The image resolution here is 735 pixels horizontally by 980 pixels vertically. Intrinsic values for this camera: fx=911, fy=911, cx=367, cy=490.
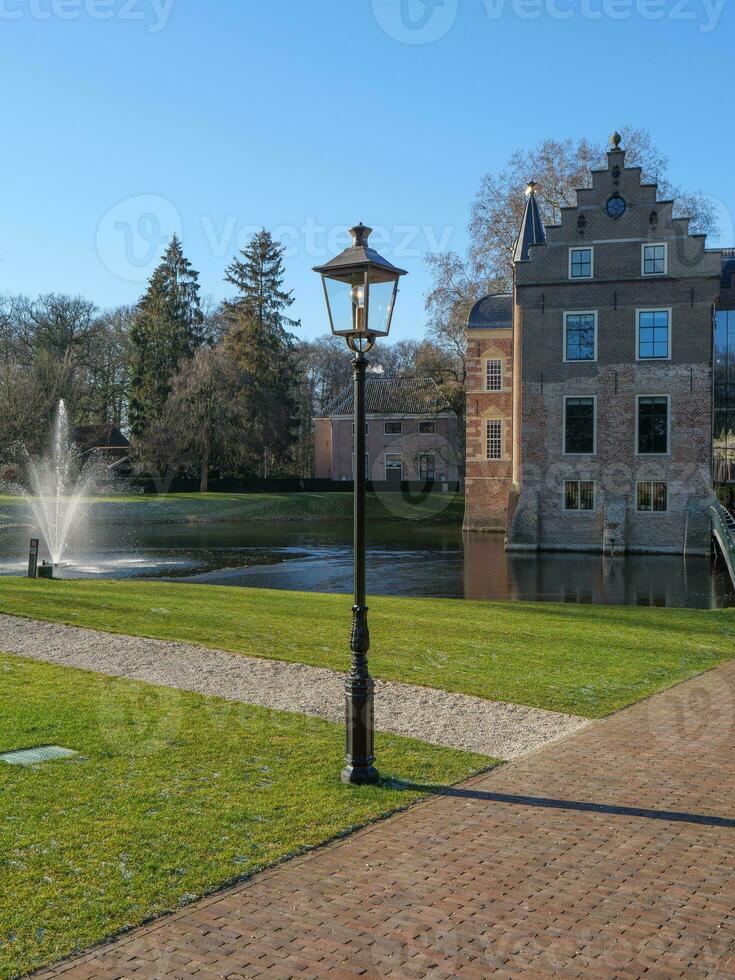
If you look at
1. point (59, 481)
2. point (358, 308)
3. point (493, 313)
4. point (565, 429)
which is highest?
point (493, 313)

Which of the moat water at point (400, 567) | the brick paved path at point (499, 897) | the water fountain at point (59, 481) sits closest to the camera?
the brick paved path at point (499, 897)

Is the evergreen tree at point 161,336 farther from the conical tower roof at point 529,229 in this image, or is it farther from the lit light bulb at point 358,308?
the lit light bulb at point 358,308

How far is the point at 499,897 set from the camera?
4855 mm

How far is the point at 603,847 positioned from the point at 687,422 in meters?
30.2

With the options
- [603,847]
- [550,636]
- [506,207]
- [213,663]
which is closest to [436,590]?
[550,636]

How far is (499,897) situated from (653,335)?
3177cm

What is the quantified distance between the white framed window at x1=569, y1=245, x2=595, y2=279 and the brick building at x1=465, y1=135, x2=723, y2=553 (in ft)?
0.17

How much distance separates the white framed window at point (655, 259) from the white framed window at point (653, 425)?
4.60 metres

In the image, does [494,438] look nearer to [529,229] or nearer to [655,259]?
[529,229]

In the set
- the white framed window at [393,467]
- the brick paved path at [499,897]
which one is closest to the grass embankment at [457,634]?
the brick paved path at [499,897]

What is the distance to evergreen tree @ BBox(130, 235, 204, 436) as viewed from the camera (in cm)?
6134

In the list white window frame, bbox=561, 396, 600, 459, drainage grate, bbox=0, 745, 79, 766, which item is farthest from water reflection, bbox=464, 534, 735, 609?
drainage grate, bbox=0, 745, 79, 766

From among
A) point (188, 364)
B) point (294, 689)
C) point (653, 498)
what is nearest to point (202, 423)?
point (188, 364)

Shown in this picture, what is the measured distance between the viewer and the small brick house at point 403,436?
2672 inches
